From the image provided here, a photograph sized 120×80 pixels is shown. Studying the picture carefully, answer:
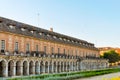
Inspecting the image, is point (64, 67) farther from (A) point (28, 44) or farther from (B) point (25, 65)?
(B) point (25, 65)

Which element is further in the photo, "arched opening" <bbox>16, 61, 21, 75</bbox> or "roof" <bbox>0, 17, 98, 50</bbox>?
"roof" <bbox>0, 17, 98, 50</bbox>

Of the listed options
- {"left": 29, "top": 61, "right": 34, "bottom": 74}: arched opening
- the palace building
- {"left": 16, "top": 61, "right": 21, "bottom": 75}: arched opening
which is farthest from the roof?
{"left": 29, "top": 61, "right": 34, "bottom": 74}: arched opening

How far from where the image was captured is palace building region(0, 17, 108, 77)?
41.1 m

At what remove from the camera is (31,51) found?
51000 mm

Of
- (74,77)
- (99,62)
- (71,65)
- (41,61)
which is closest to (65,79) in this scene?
(74,77)

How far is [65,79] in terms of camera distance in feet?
112

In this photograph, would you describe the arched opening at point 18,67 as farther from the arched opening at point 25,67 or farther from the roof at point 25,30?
the roof at point 25,30

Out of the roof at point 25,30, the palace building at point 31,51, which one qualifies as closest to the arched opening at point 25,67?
the palace building at point 31,51

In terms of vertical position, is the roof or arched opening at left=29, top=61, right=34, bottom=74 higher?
the roof

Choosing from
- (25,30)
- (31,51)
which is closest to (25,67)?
(31,51)

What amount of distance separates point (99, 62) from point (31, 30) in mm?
40999

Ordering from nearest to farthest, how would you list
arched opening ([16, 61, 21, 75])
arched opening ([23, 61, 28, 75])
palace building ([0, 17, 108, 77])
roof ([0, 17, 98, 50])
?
palace building ([0, 17, 108, 77]) → arched opening ([16, 61, 21, 75]) → roof ([0, 17, 98, 50]) → arched opening ([23, 61, 28, 75])

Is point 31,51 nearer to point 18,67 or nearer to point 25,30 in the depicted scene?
point 25,30

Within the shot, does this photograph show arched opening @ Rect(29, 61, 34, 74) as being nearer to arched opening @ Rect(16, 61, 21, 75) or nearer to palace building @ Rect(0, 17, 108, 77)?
palace building @ Rect(0, 17, 108, 77)
